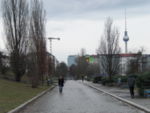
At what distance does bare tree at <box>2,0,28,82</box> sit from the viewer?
43125 millimetres

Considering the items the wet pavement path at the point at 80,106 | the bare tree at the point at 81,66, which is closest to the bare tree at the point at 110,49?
the wet pavement path at the point at 80,106

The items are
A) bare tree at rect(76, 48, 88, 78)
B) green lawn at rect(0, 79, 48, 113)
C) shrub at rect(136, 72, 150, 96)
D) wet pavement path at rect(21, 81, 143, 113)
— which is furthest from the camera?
bare tree at rect(76, 48, 88, 78)

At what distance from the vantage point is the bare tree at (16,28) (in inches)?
1698

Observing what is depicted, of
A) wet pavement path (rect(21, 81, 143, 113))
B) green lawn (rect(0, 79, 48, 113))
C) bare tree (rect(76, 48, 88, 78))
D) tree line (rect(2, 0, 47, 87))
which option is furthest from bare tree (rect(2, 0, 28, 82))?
bare tree (rect(76, 48, 88, 78))

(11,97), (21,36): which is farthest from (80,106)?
(21,36)

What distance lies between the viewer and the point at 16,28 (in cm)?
4344

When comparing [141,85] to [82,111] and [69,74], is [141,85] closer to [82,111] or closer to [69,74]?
[82,111]

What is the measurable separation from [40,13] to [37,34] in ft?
13.5

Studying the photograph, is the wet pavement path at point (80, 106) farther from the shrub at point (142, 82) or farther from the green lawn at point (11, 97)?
the shrub at point (142, 82)

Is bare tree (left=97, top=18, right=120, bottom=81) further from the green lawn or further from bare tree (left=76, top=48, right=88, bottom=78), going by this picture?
bare tree (left=76, top=48, right=88, bottom=78)

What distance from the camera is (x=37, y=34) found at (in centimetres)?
4541

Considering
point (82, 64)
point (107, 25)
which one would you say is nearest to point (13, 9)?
point (107, 25)

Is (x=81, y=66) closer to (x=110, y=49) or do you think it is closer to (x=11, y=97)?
(x=110, y=49)

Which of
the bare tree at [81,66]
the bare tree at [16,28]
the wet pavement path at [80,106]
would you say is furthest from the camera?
the bare tree at [81,66]
